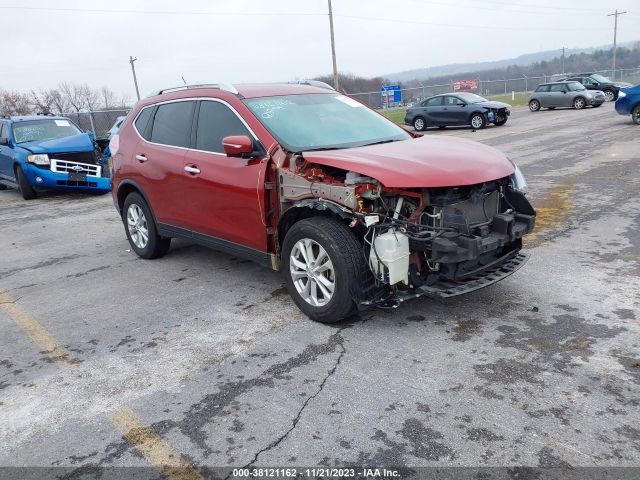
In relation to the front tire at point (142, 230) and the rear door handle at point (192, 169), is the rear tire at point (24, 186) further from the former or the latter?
the rear door handle at point (192, 169)

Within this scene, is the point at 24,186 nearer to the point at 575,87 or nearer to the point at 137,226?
the point at 137,226

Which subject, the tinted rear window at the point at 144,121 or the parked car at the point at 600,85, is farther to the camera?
the parked car at the point at 600,85

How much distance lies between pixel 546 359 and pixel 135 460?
103 inches

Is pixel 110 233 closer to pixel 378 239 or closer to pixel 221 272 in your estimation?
pixel 221 272

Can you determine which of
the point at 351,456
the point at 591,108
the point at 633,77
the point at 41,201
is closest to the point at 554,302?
the point at 351,456

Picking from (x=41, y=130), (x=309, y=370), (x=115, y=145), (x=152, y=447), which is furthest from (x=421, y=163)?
(x=41, y=130)

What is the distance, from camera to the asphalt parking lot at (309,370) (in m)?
2.88

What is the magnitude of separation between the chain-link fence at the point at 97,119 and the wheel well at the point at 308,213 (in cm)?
2044

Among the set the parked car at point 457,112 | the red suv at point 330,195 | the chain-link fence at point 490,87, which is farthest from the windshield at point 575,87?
the red suv at point 330,195

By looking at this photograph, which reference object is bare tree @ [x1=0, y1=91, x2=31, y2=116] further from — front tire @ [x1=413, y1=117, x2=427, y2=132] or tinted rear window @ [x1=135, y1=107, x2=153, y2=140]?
tinted rear window @ [x1=135, y1=107, x2=153, y2=140]

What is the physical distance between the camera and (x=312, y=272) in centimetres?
432

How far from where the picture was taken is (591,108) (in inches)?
1072

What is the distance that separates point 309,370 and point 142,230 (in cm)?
363

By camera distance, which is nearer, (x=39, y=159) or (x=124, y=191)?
(x=124, y=191)
